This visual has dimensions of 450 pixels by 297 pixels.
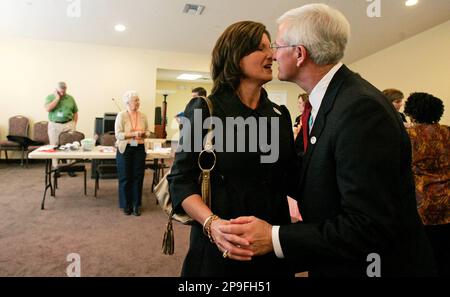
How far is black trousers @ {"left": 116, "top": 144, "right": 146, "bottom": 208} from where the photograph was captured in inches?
152

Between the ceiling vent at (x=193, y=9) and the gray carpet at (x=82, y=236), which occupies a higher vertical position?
the ceiling vent at (x=193, y=9)

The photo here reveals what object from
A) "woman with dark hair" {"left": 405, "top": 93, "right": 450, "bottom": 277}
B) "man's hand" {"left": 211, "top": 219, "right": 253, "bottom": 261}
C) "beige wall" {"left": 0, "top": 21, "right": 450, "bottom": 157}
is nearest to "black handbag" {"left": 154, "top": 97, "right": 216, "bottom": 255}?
"man's hand" {"left": 211, "top": 219, "right": 253, "bottom": 261}

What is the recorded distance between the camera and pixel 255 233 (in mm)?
820

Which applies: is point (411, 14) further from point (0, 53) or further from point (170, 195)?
point (0, 53)

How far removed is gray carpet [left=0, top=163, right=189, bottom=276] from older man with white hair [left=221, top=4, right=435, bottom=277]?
189 cm

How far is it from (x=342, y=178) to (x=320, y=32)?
0.42 meters

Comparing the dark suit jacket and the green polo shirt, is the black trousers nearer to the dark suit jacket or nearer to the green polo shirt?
the green polo shirt

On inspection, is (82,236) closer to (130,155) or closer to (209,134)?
(130,155)

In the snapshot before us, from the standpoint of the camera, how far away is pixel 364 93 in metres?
0.77

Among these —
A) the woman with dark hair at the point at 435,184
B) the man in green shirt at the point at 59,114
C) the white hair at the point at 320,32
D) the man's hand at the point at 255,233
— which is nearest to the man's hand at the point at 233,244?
the man's hand at the point at 255,233

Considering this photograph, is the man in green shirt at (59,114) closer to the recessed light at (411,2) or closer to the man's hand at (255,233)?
the man's hand at (255,233)

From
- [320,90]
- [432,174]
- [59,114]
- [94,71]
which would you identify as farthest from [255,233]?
[94,71]

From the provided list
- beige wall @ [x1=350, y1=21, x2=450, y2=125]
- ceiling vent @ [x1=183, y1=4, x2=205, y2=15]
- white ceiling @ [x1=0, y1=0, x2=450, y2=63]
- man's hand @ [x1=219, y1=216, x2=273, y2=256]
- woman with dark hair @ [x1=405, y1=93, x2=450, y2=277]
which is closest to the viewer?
man's hand @ [x1=219, y1=216, x2=273, y2=256]

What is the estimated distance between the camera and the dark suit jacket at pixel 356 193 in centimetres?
70
